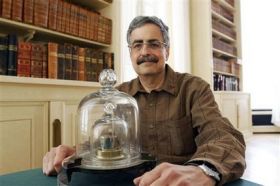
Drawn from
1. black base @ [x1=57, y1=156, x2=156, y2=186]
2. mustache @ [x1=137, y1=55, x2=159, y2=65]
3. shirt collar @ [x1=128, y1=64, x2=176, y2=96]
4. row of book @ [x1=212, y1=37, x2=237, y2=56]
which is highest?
row of book @ [x1=212, y1=37, x2=237, y2=56]

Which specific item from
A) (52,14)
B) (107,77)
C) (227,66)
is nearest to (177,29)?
(227,66)

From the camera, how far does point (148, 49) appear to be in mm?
1246

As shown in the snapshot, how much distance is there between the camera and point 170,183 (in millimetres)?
563

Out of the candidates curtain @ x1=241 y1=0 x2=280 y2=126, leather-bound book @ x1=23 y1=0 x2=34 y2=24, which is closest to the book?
leather-bound book @ x1=23 y1=0 x2=34 y2=24

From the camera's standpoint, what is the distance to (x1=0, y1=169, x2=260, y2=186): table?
0.66 meters

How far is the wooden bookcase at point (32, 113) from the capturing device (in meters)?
1.56

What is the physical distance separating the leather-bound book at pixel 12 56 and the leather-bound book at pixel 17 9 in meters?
0.13

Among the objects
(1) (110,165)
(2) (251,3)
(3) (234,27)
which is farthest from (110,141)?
(2) (251,3)

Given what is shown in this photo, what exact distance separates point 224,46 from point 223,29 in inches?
10.5

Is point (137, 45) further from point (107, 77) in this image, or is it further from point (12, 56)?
point (12, 56)

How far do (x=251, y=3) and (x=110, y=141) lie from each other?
19.0ft

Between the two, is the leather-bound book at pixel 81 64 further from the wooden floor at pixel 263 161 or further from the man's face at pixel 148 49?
the wooden floor at pixel 263 161

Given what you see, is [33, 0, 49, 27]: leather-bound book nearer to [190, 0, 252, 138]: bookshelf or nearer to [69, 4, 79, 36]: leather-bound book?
[69, 4, 79, 36]: leather-bound book

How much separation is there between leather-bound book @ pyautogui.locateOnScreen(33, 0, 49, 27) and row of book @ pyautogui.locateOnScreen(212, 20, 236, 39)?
9.52 ft
